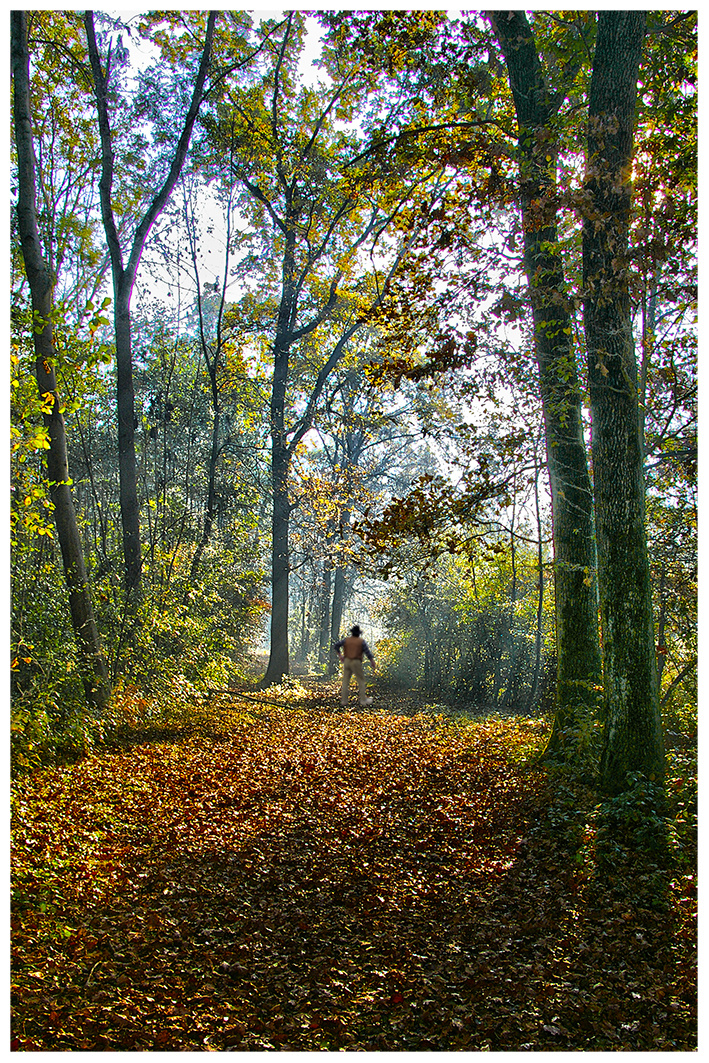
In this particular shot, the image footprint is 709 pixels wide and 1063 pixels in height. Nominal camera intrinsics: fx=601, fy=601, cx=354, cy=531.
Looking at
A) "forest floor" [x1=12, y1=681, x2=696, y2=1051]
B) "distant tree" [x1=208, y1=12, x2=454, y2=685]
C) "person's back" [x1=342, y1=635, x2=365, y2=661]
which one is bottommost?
"forest floor" [x1=12, y1=681, x2=696, y2=1051]

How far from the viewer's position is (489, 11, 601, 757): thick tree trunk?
264 inches

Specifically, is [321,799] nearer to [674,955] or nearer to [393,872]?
[393,872]

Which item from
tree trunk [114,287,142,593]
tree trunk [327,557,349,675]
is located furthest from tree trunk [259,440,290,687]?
tree trunk [327,557,349,675]

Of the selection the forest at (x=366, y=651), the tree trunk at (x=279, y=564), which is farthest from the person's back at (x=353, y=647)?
the tree trunk at (x=279, y=564)

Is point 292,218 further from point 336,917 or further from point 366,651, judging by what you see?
point 336,917

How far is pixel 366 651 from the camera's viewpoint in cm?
1042

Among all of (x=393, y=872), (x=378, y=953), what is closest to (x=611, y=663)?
(x=393, y=872)

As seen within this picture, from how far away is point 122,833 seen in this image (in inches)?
212

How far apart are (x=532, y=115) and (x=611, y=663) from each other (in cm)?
600

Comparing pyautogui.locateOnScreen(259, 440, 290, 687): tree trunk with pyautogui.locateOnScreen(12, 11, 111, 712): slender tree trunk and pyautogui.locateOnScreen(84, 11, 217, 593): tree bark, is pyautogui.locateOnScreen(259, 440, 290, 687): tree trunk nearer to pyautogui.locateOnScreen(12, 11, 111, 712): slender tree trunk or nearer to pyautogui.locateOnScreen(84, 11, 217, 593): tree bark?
pyautogui.locateOnScreen(84, 11, 217, 593): tree bark

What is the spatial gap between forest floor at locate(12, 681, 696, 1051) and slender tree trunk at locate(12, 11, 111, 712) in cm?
122

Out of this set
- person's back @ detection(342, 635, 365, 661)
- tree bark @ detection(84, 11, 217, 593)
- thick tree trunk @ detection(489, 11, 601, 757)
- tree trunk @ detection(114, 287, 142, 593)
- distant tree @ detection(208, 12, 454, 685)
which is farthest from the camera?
distant tree @ detection(208, 12, 454, 685)

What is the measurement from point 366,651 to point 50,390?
20.6 ft

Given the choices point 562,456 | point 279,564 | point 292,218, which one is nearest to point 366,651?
point 562,456
